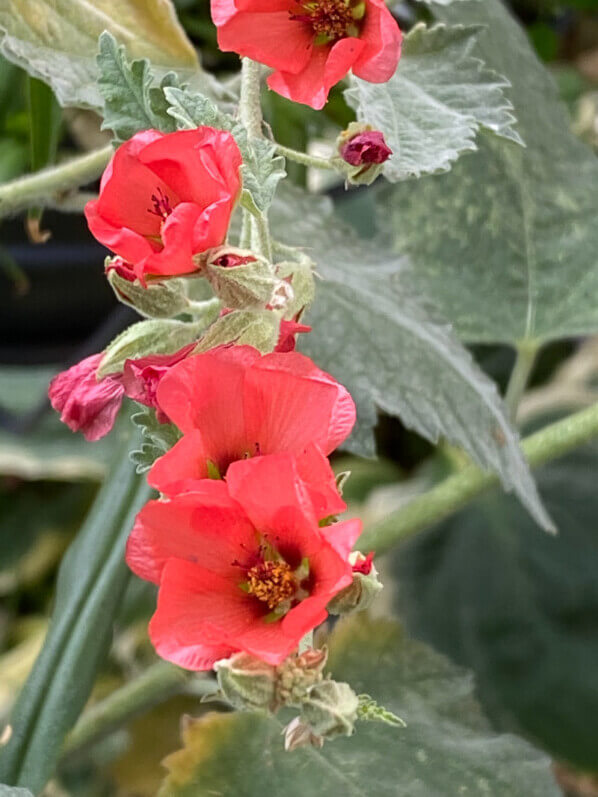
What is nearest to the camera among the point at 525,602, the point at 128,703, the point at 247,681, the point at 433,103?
the point at 247,681

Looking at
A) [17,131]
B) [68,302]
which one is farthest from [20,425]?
[17,131]

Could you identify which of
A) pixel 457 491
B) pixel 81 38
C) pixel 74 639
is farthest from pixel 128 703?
pixel 81 38

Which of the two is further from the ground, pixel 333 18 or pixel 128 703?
pixel 333 18

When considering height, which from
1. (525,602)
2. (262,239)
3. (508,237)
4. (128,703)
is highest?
(262,239)

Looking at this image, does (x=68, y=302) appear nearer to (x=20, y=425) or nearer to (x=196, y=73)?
(x=20, y=425)

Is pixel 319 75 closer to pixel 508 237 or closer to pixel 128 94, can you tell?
pixel 128 94

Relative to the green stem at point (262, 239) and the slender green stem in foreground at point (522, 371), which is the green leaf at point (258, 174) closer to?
the green stem at point (262, 239)

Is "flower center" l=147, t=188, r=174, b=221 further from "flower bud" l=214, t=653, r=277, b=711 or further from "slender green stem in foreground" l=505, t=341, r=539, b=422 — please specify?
"slender green stem in foreground" l=505, t=341, r=539, b=422

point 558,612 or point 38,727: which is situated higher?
point 38,727
